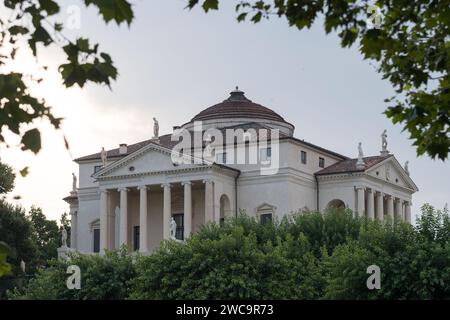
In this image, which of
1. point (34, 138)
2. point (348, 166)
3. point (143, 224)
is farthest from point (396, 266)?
point (143, 224)

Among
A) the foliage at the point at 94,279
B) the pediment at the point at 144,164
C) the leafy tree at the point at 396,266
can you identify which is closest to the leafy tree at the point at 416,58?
the leafy tree at the point at 396,266

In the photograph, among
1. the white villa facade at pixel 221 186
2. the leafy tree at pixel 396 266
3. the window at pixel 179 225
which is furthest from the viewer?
the window at pixel 179 225

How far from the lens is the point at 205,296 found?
43531mm

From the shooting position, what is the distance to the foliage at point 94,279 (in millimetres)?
49750

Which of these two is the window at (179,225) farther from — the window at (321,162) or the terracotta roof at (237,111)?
the window at (321,162)

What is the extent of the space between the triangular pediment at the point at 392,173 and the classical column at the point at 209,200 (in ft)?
40.1

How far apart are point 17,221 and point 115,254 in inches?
998

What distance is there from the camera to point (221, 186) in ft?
243

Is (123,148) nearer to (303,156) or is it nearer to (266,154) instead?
(266,154)

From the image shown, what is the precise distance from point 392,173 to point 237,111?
13529 millimetres
